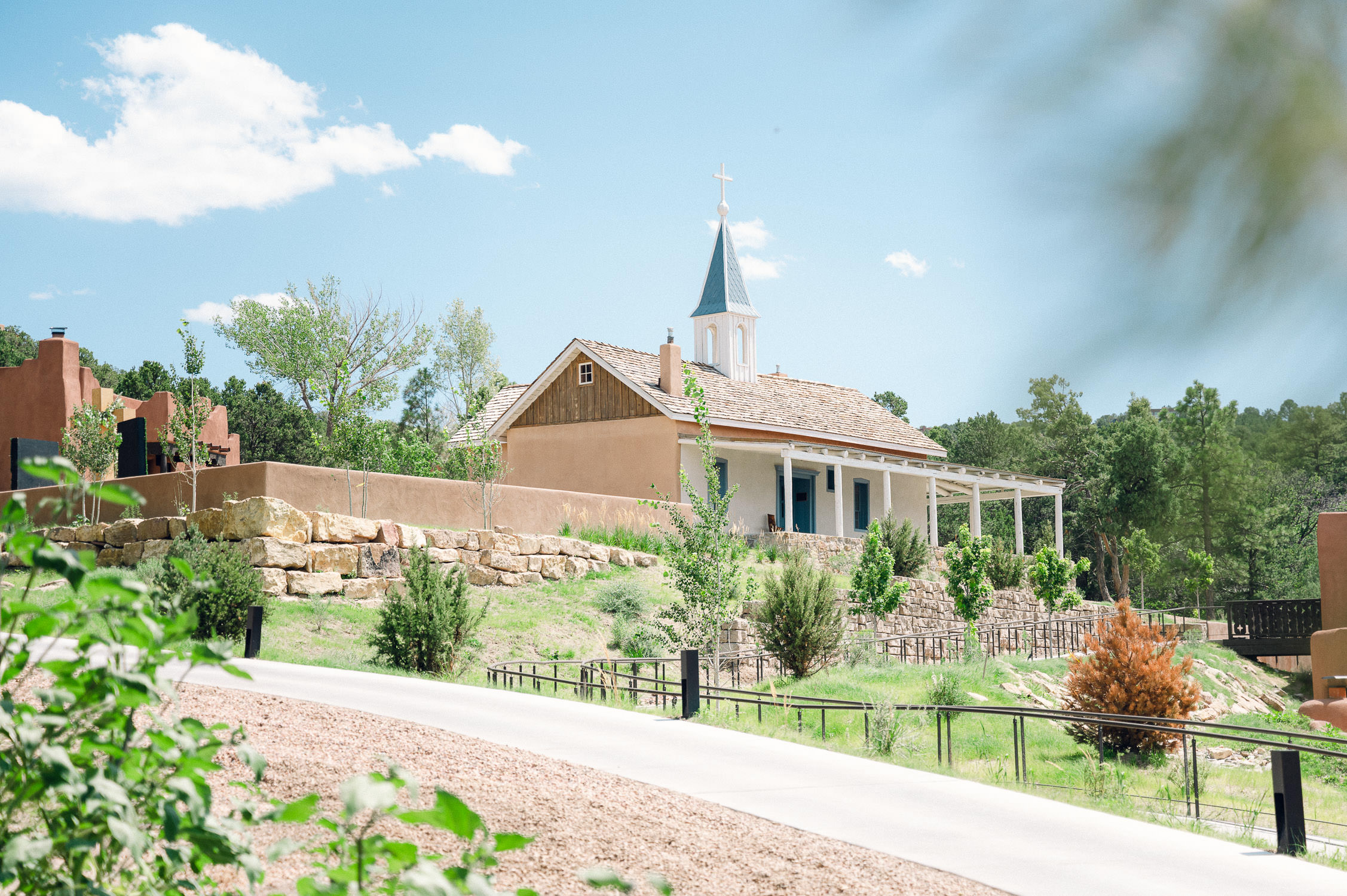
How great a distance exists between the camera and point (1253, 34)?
81 centimetres

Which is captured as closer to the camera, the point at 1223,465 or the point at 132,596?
→ the point at 1223,465

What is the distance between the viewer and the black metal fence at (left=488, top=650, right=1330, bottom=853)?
27.5ft

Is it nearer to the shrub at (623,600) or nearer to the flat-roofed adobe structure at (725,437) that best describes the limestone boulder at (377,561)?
the shrub at (623,600)

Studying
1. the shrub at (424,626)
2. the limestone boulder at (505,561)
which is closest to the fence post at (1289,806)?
the shrub at (424,626)

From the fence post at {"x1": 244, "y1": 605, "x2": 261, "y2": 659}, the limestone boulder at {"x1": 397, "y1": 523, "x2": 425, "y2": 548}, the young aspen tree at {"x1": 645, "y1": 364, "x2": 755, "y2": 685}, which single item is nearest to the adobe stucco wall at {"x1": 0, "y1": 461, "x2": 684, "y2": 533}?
the limestone boulder at {"x1": 397, "y1": 523, "x2": 425, "y2": 548}

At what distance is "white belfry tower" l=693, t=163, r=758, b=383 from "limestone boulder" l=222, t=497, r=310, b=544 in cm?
1990

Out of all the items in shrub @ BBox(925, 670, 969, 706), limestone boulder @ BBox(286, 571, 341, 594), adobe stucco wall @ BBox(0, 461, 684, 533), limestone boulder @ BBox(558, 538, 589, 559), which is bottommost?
shrub @ BBox(925, 670, 969, 706)

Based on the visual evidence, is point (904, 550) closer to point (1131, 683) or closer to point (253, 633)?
point (1131, 683)

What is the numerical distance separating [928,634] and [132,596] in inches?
769

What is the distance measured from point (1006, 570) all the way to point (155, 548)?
73.0ft

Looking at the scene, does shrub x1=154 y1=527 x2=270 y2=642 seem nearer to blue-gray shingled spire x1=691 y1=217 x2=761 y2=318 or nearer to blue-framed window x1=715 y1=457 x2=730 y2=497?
blue-framed window x1=715 y1=457 x2=730 y2=497

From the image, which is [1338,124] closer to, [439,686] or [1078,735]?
[439,686]

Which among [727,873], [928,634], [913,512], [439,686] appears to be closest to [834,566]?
[928,634]

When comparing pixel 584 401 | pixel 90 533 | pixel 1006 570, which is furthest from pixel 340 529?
pixel 1006 570
